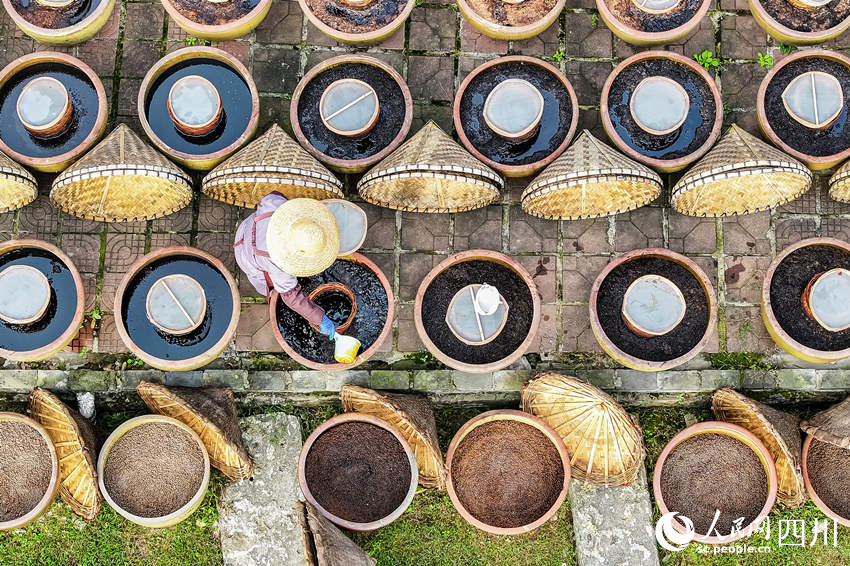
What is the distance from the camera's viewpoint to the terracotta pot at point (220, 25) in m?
4.70

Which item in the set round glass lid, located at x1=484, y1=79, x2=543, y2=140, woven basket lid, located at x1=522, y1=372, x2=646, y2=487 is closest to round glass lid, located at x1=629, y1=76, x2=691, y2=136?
round glass lid, located at x1=484, y1=79, x2=543, y2=140

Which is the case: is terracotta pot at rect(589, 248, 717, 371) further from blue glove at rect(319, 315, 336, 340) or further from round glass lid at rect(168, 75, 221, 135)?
round glass lid at rect(168, 75, 221, 135)

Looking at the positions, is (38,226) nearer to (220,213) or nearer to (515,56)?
(220,213)

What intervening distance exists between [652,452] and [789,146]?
2.20 metres

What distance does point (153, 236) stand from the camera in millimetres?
4789

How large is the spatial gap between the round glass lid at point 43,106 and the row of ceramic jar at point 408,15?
43 centimetres

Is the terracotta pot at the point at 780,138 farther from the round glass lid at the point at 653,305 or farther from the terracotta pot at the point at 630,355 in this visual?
the round glass lid at the point at 653,305

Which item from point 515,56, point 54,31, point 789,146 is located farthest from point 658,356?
point 54,31

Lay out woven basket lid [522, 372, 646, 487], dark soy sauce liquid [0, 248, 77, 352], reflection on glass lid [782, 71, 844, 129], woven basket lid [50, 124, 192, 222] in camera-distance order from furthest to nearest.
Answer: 1. reflection on glass lid [782, 71, 844, 129]
2. dark soy sauce liquid [0, 248, 77, 352]
3. woven basket lid [522, 372, 646, 487]
4. woven basket lid [50, 124, 192, 222]

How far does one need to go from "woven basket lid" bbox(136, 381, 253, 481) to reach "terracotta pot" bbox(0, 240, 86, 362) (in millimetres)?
529

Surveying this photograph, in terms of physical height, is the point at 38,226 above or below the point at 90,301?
above

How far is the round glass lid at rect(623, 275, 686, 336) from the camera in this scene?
177 inches

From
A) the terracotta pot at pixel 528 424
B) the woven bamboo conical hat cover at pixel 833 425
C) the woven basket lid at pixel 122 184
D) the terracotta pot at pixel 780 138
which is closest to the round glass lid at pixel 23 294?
the woven basket lid at pixel 122 184

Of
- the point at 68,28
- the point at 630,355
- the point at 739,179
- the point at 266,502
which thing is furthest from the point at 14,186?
the point at 739,179
